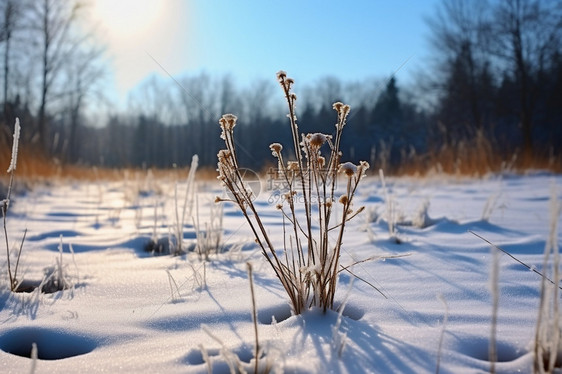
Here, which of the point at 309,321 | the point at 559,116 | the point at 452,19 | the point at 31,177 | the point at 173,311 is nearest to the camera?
the point at 309,321

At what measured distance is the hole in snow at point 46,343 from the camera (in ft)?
3.20

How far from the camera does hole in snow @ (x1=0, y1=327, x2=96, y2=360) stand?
0.98 metres

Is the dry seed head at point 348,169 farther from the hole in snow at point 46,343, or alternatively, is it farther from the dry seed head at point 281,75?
the hole in snow at point 46,343

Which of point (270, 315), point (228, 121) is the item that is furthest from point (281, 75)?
point (270, 315)

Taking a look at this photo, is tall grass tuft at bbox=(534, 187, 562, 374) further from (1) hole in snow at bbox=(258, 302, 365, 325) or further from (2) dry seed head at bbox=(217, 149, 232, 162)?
(2) dry seed head at bbox=(217, 149, 232, 162)

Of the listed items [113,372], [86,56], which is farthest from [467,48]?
[113,372]

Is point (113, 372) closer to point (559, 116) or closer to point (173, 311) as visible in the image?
point (173, 311)

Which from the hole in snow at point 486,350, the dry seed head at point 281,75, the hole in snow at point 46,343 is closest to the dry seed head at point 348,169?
the dry seed head at point 281,75

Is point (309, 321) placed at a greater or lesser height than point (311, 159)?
lesser

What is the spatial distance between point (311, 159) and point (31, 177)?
6.40 meters

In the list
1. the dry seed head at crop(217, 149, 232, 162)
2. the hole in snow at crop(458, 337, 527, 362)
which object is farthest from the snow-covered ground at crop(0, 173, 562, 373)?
the dry seed head at crop(217, 149, 232, 162)

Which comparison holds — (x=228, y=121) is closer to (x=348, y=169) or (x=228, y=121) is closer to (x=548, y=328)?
(x=348, y=169)

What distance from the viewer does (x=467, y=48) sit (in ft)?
62.1

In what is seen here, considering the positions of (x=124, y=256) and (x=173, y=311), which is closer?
(x=173, y=311)
